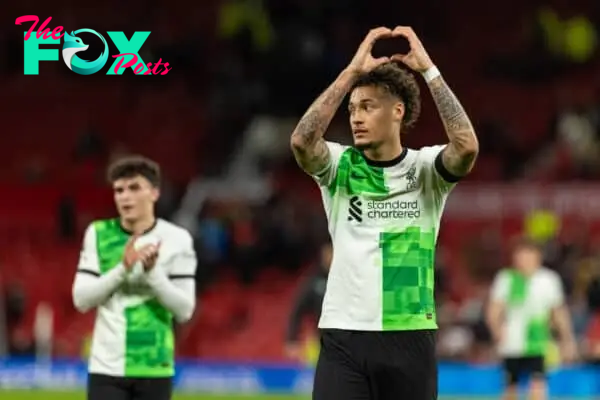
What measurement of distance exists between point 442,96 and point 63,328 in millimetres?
15960

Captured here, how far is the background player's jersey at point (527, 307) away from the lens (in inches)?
559

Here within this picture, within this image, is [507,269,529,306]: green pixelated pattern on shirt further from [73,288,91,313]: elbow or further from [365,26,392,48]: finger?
[365,26,392,48]: finger

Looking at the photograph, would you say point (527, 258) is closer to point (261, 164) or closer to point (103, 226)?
point (103, 226)

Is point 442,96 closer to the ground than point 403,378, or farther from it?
farther from it

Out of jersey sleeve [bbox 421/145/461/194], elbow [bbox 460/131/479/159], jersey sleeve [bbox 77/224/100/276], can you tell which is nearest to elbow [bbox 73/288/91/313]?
jersey sleeve [bbox 77/224/100/276]

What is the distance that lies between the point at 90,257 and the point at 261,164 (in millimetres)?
15948

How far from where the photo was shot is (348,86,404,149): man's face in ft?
20.6

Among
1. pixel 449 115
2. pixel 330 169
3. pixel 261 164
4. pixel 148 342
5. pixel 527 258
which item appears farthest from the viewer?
pixel 261 164

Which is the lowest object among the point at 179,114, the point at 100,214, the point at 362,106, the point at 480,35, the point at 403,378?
the point at 403,378

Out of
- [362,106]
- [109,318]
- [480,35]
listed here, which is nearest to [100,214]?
[480,35]

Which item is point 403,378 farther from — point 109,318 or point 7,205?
point 7,205

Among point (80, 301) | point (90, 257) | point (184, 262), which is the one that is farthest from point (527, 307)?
point (80, 301)

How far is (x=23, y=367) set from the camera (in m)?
19.1

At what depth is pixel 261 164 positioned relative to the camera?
78.3 ft
